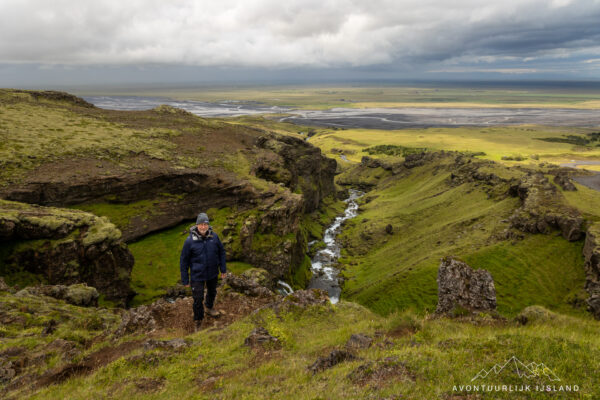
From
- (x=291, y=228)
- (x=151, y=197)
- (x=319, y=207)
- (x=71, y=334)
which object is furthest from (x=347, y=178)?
(x=71, y=334)

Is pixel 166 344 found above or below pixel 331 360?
below

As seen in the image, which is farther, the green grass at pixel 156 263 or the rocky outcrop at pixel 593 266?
the green grass at pixel 156 263

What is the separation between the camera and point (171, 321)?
20812 mm

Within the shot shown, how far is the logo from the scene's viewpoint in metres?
9.06

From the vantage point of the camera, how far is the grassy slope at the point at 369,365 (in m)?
9.89

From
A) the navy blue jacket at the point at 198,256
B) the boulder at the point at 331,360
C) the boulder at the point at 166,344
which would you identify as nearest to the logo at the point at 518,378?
the boulder at the point at 331,360

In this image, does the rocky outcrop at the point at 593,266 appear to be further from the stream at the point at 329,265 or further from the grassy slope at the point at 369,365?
the stream at the point at 329,265

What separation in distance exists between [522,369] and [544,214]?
215ft

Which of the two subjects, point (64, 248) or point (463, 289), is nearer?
point (463, 289)

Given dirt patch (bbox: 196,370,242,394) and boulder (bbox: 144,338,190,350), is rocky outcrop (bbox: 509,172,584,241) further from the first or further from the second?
boulder (bbox: 144,338,190,350)

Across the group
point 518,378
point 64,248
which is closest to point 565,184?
point 518,378

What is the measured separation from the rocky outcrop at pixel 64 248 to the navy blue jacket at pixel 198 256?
2797cm

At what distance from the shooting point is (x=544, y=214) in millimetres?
61000

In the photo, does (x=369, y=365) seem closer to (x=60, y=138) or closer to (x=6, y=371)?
(x=6, y=371)
